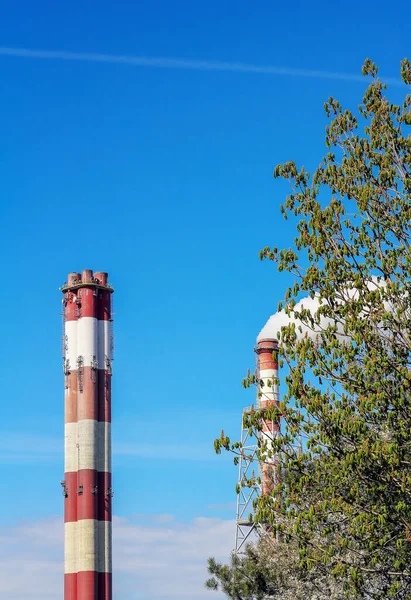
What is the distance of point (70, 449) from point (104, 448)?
239cm

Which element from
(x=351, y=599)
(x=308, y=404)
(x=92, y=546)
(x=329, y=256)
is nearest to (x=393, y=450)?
(x=308, y=404)

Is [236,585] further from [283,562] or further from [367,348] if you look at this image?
[367,348]

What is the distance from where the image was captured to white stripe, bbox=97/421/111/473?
74375 millimetres

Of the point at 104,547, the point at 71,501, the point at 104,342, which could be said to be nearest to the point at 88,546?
the point at 104,547

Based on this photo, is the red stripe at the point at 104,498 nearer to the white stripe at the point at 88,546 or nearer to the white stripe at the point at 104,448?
the white stripe at the point at 88,546

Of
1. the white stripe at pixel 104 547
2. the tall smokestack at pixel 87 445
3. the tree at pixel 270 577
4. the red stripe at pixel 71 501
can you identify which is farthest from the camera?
the red stripe at pixel 71 501

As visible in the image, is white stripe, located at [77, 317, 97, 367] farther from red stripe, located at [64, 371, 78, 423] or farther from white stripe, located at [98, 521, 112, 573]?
white stripe, located at [98, 521, 112, 573]

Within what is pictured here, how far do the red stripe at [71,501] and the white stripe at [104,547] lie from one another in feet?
6.58

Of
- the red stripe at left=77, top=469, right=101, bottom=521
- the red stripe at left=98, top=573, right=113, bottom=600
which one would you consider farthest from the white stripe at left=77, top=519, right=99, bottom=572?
the red stripe at left=98, top=573, right=113, bottom=600

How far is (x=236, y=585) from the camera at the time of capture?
42.2 meters

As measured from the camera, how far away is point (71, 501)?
2886 inches

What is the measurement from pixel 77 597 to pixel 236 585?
32.8 m

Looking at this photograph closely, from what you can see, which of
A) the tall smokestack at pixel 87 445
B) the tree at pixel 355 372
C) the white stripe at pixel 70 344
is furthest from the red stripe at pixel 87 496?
the tree at pixel 355 372

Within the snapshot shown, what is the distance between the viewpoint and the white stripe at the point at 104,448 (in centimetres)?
7438
